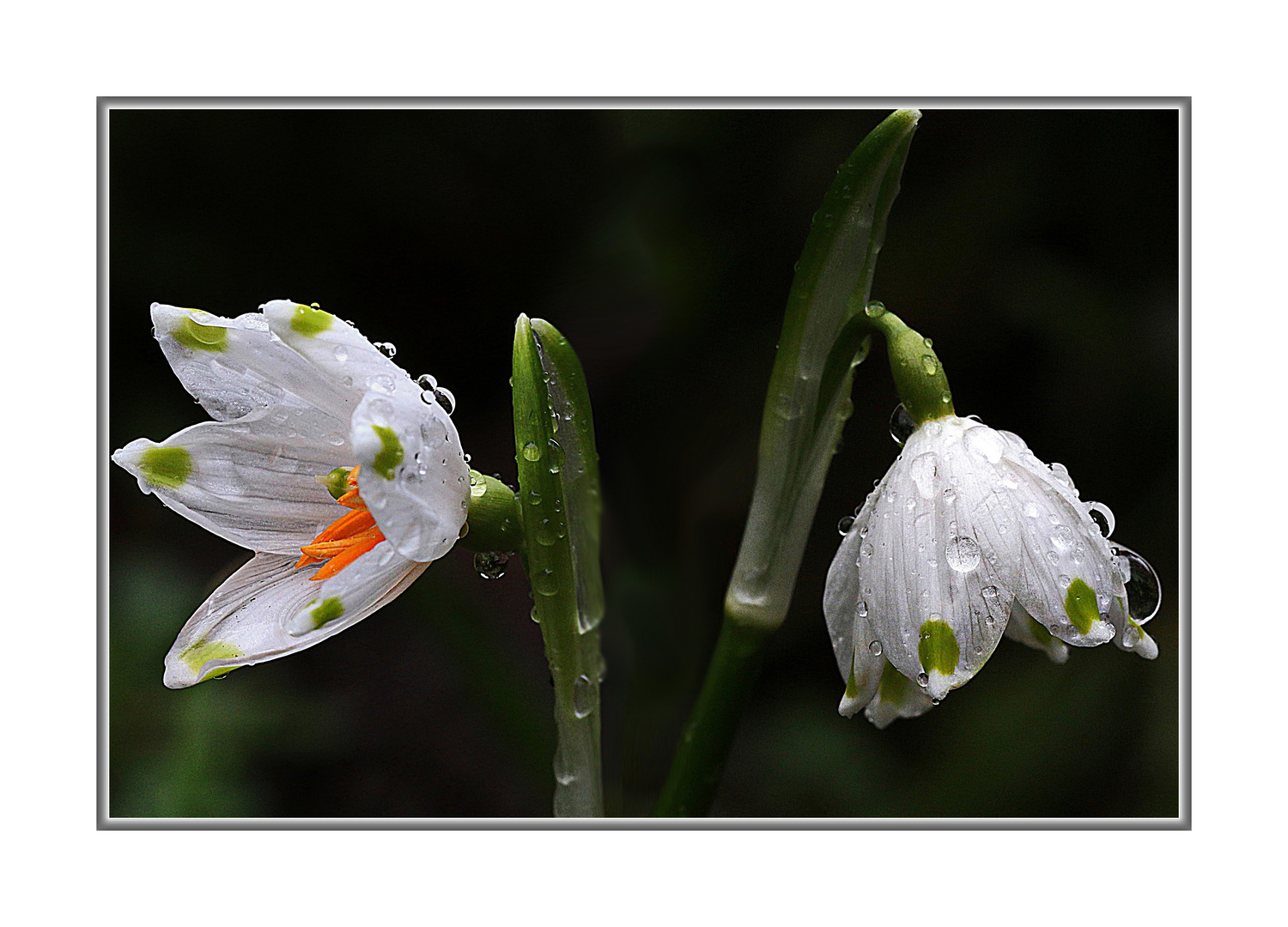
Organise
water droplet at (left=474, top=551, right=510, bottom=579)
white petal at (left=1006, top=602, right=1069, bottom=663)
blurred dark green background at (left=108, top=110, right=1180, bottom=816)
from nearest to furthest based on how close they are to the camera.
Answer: white petal at (left=1006, top=602, right=1069, bottom=663)
water droplet at (left=474, top=551, right=510, bottom=579)
blurred dark green background at (left=108, top=110, right=1180, bottom=816)

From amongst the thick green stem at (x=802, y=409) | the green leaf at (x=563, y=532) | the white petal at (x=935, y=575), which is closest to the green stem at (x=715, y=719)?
the thick green stem at (x=802, y=409)

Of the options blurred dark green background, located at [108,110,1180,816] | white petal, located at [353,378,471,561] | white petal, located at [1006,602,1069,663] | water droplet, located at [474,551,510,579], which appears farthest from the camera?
blurred dark green background, located at [108,110,1180,816]

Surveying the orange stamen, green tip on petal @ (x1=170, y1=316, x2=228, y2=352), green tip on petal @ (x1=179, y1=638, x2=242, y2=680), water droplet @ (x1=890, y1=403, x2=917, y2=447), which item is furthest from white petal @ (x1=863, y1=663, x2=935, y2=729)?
green tip on petal @ (x1=170, y1=316, x2=228, y2=352)

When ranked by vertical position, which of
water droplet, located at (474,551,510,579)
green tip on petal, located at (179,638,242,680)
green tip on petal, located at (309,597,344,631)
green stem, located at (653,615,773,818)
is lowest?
green stem, located at (653,615,773,818)

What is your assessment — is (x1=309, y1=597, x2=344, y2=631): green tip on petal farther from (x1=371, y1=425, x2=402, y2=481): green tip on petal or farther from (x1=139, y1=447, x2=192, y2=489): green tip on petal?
(x1=139, y1=447, x2=192, y2=489): green tip on petal

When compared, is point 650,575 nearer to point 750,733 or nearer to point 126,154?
point 750,733

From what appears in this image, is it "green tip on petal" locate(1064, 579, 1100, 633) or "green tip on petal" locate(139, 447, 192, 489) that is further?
"green tip on petal" locate(139, 447, 192, 489)

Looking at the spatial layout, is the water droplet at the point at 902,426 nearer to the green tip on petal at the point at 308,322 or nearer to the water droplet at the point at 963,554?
the water droplet at the point at 963,554
